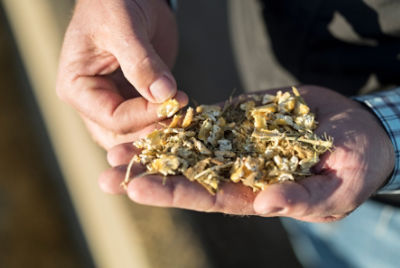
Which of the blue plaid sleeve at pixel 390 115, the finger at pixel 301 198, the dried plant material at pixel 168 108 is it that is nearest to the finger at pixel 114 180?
the dried plant material at pixel 168 108

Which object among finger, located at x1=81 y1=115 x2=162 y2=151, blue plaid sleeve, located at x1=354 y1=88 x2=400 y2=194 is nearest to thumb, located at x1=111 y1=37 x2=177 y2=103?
finger, located at x1=81 y1=115 x2=162 y2=151

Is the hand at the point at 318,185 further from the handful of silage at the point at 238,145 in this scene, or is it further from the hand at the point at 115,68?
the hand at the point at 115,68

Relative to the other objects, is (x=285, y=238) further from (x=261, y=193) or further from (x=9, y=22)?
(x=9, y=22)

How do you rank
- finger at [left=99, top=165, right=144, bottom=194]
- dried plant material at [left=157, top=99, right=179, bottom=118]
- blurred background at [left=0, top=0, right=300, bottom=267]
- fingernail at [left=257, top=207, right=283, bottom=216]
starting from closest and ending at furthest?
fingernail at [left=257, top=207, right=283, bottom=216]
finger at [left=99, top=165, right=144, bottom=194]
dried plant material at [left=157, top=99, right=179, bottom=118]
blurred background at [left=0, top=0, right=300, bottom=267]

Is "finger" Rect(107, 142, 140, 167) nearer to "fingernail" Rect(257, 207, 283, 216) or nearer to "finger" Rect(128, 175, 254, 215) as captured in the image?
"finger" Rect(128, 175, 254, 215)

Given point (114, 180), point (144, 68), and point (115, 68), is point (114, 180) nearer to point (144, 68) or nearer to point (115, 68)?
point (144, 68)
